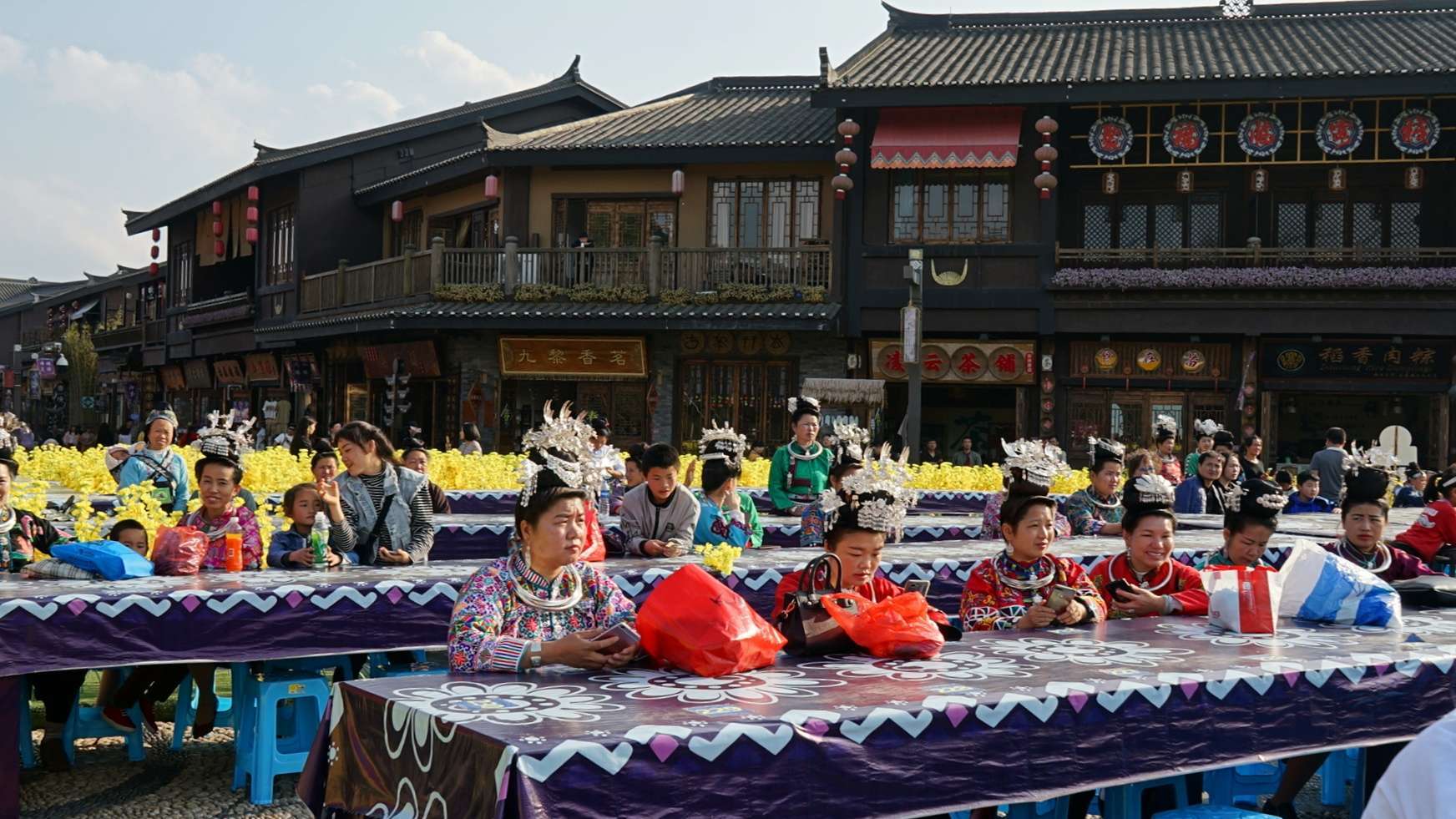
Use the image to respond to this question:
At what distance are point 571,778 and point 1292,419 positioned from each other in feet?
70.1

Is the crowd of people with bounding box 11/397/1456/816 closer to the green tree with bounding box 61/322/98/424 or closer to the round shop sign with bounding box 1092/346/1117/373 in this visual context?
the round shop sign with bounding box 1092/346/1117/373

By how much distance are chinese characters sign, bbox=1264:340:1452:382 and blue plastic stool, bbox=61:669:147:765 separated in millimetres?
18858

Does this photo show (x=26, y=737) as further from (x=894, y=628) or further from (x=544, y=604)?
(x=894, y=628)

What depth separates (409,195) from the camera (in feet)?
90.0

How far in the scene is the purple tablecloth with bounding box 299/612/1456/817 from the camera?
3240 millimetres

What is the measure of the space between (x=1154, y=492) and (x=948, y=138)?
52.9ft

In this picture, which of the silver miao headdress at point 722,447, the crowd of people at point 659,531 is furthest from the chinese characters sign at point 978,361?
the silver miao headdress at point 722,447

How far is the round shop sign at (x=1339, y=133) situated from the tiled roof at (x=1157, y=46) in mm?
722

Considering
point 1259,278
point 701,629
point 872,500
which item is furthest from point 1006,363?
point 701,629

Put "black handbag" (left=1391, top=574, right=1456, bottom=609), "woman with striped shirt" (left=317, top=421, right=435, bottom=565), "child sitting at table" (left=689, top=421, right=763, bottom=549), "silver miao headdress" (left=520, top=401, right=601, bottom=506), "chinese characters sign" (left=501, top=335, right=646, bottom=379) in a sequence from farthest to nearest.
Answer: "chinese characters sign" (left=501, top=335, right=646, bottom=379)
"child sitting at table" (left=689, top=421, right=763, bottom=549)
"woman with striped shirt" (left=317, top=421, right=435, bottom=565)
"black handbag" (left=1391, top=574, right=1456, bottom=609)
"silver miao headdress" (left=520, top=401, right=601, bottom=506)

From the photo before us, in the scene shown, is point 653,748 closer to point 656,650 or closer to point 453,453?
point 656,650

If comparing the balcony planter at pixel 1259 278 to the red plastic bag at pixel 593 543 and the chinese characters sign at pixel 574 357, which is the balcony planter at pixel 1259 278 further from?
the red plastic bag at pixel 593 543

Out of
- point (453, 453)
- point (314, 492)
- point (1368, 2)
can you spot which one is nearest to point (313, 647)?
point (314, 492)

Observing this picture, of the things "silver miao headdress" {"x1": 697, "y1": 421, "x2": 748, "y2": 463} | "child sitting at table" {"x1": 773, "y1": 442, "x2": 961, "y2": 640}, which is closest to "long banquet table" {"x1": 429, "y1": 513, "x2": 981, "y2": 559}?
"silver miao headdress" {"x1": 697, "y1": 421, "x2": 748, "y2": 463}
